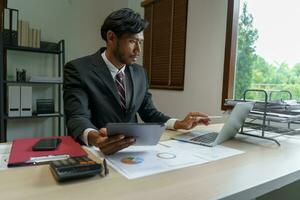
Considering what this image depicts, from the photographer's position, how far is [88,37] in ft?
11.6

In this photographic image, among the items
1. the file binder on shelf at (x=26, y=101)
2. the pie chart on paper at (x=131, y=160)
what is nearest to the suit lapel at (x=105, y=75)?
the pie chart on paper at (x=131, y=160)

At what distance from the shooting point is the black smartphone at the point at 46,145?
2.68 ft

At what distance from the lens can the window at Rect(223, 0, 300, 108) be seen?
1896 mm

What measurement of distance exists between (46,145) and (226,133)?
2.33 ft

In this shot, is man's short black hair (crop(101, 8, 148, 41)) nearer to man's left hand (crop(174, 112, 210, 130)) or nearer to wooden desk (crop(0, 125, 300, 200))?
man's left hand (crop(174, 112, 210, 130))

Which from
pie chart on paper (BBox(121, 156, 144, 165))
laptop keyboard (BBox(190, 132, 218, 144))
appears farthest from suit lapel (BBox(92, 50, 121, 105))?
pie chart on paper (BBox(121, 156, 144, 165))

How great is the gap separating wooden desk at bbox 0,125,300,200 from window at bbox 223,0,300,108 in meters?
1.31

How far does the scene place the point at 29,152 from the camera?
2.65 feet

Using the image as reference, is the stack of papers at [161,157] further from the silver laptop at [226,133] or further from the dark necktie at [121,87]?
the dark necktie at [121,87]

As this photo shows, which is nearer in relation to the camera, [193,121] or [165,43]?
[193,121]

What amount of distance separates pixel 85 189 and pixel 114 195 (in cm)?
7

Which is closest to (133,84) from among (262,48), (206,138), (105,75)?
(105,75)

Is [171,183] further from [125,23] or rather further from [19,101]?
[19,101]

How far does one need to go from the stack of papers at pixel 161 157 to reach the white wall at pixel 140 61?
1359mm
